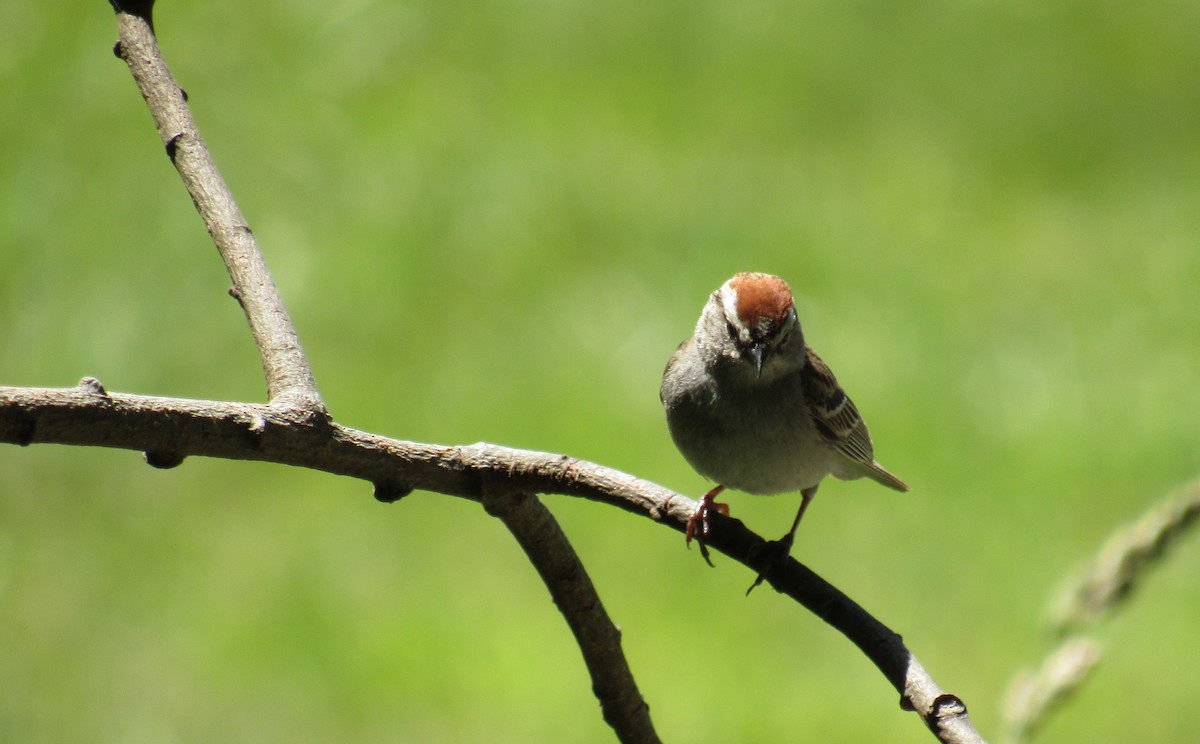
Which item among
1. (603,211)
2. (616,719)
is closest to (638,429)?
(603,211)

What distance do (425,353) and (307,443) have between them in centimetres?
309

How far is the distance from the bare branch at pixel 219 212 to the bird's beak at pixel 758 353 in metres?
1.03

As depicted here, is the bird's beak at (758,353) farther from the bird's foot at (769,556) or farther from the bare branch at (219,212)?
the bare branch at (219,212)

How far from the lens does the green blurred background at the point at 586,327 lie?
369cm

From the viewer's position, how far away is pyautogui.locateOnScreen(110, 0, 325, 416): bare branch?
1557mm

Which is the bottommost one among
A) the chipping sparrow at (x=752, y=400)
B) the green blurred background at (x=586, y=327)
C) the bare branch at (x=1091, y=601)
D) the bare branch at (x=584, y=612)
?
the bare branch at (x=1091, y=601)

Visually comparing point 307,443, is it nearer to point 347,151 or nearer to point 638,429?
point 638,429

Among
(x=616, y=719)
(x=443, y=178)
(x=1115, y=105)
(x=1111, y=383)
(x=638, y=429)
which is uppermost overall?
(x=1115, y=105)

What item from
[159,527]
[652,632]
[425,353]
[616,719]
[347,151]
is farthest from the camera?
[347,151]

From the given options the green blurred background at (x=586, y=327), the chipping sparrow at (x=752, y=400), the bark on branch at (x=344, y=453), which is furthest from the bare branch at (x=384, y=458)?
the green blurred background at (x=586, y=327)

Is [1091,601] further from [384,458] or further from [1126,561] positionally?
[384,458]

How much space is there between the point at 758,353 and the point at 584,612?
33.9 inches

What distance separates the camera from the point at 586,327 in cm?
450

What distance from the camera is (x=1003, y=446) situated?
168 inches
